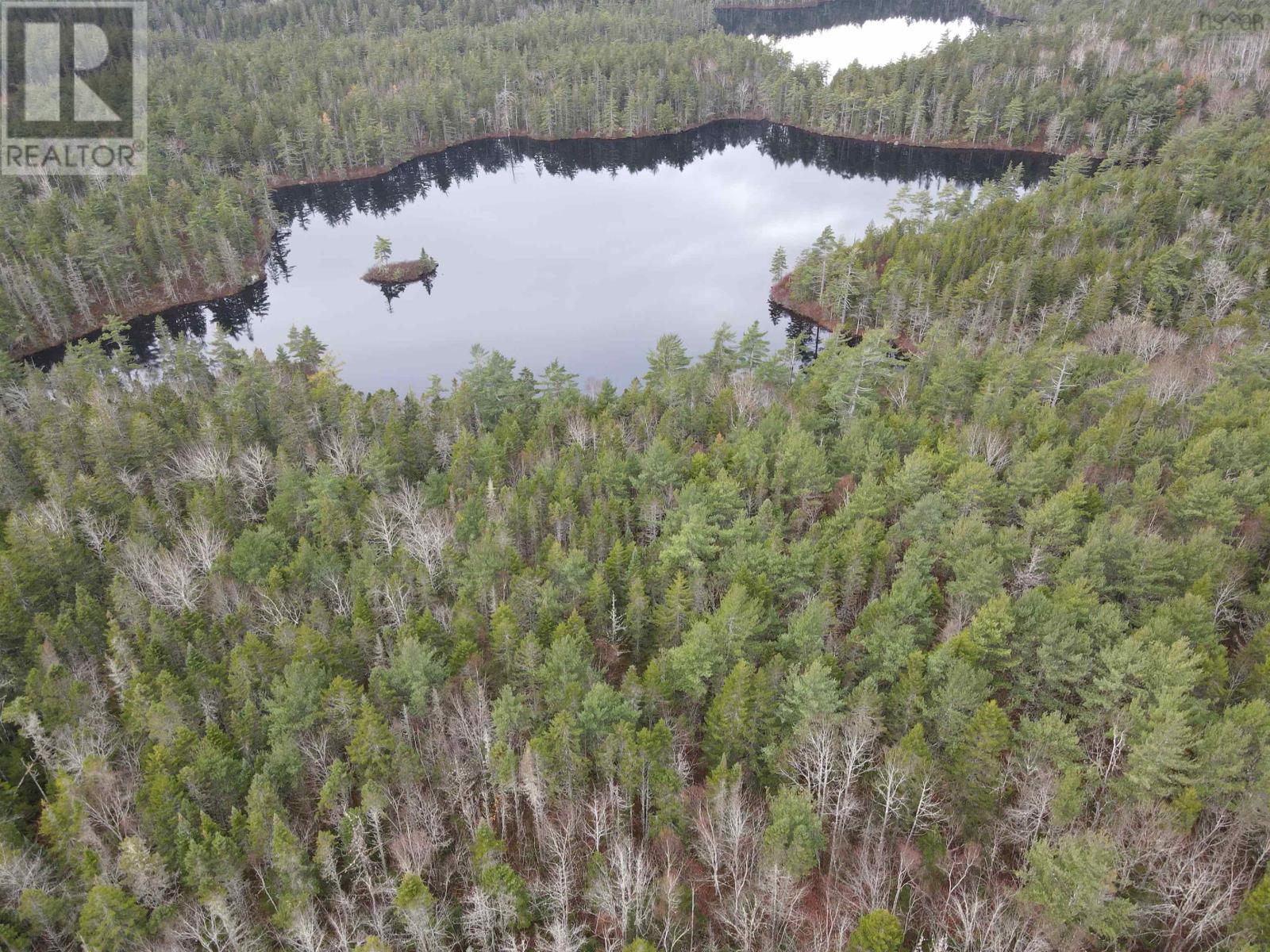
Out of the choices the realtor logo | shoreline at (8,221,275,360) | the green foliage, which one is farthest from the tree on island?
the realtor logo

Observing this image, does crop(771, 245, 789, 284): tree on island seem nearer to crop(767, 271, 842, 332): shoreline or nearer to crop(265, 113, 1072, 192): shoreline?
crop(767, 271, 842, 332): shoreline

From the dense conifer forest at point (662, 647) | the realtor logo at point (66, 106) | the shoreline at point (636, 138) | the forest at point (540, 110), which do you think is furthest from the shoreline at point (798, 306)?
the realtor logo at point (66, 106)

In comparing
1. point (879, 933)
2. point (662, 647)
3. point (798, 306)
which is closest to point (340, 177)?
point (798, 306)

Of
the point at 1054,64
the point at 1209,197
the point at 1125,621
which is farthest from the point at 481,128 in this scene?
the point at 1125,621

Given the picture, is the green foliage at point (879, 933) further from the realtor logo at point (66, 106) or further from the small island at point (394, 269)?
the realtor logo at point (66, 106)

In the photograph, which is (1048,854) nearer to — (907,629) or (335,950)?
(907,629)
